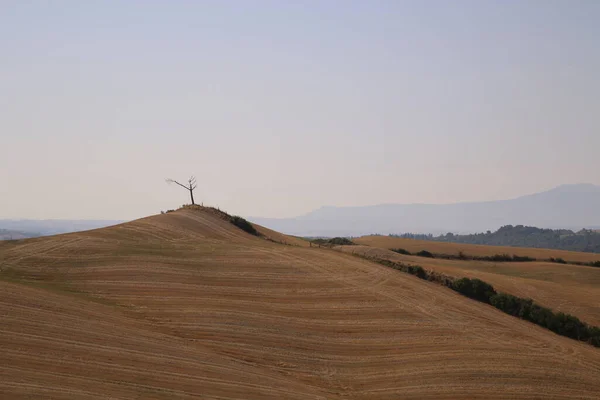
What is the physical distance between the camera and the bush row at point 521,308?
1270 inches

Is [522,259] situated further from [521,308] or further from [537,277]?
[521,308]

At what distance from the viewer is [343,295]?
107 feet

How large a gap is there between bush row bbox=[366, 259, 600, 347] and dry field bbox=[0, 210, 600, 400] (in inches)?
39.7

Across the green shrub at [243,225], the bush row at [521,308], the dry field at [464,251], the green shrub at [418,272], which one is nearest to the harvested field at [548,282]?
the green shrub at [418,272]

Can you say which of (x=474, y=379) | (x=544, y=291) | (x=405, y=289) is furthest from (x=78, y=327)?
(x=544, y=291)

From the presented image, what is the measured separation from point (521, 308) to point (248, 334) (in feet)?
55.3

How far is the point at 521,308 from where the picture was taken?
33969 mm

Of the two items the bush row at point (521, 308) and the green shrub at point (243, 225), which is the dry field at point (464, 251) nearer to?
the green shrub at point (243, 225)

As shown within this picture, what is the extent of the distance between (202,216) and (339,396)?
36.5 meters

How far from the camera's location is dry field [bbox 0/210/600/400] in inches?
837

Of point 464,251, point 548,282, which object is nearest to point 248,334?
point 548,282

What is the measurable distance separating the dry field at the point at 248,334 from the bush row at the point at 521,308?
1.01m

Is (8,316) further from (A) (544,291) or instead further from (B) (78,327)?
(A) (544,291)

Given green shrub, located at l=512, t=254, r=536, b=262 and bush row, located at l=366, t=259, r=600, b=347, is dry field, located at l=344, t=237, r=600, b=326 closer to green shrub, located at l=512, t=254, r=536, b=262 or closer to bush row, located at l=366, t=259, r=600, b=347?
bush row, located at l=366, t=259, r=600, b=347
